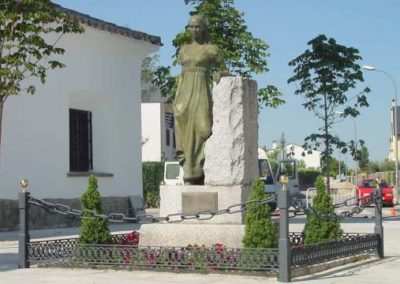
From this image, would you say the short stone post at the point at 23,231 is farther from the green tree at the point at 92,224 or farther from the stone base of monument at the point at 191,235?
the stone base of monument at the point at 191,235

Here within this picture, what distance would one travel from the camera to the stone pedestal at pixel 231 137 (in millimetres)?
11617

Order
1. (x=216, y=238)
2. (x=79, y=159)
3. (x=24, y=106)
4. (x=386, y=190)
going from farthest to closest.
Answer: (x=386, y=190) → (x=79, y=159) → (x=24, y=106) → (x=216, y=238)

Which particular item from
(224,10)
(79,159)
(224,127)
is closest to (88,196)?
(224,127)

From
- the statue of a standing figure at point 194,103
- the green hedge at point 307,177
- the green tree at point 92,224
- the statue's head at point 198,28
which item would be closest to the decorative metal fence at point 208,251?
the green tree at point 92,224

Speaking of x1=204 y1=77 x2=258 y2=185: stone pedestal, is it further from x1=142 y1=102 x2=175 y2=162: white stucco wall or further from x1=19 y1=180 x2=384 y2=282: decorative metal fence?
x1=142 y1=102 x2=175 y2=162: white stucco wall

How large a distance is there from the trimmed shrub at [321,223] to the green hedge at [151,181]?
2767cm

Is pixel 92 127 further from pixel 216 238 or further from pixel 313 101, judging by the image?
pixel 216 238

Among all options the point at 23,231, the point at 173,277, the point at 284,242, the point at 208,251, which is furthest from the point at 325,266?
the point at 23,231

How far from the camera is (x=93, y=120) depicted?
24.3 meters

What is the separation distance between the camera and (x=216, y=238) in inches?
436

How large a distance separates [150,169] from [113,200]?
51.5 feet

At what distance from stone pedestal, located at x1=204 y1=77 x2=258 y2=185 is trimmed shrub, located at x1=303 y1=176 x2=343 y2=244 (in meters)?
1.15

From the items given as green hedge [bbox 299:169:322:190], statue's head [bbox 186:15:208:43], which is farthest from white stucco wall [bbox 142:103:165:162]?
statue's head [bbox 186:15:208:43]

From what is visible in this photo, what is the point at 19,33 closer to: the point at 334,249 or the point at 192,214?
the point at 192,214
